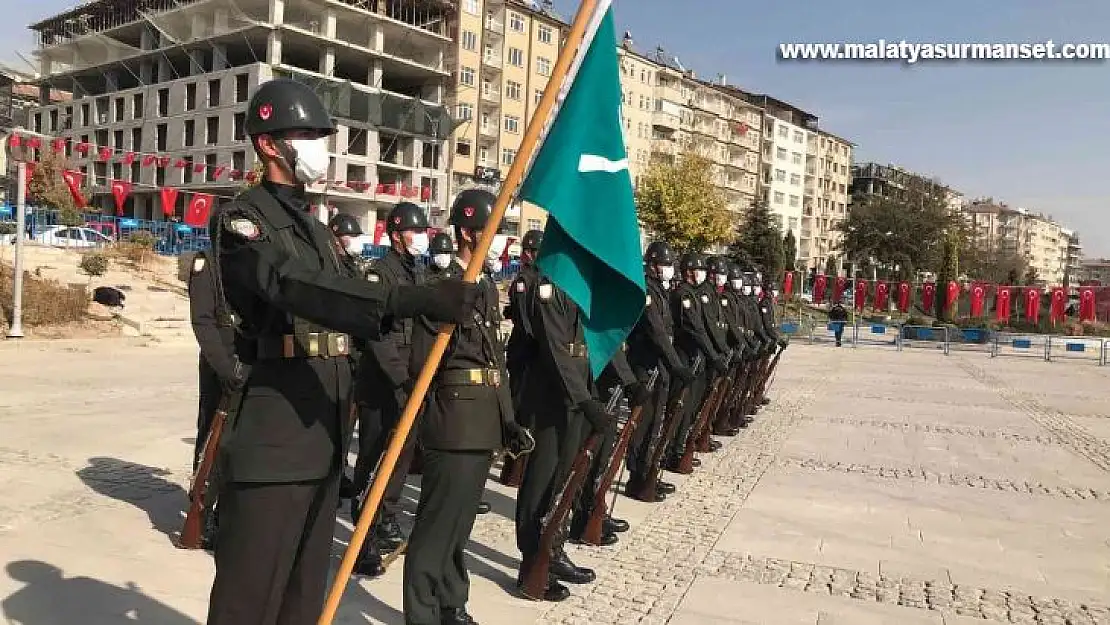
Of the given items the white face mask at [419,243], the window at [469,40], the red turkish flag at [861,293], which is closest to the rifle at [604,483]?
the white face mask at [419,243]

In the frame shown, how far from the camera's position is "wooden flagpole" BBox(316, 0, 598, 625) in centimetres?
271

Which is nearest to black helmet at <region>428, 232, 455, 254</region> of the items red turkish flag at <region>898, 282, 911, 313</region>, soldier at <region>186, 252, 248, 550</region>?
soldier at <region>186, 252, 248, 550</region>

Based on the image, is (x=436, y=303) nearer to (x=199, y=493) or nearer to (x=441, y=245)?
(x=441, y=245)

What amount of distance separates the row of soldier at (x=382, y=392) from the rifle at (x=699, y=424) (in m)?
0.66

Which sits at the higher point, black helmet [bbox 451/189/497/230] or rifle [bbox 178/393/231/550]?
black helmet [bbox 451/189/497/230]

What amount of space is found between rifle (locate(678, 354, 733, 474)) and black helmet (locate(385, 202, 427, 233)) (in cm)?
406

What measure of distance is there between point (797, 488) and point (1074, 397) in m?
12.3

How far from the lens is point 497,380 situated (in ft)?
13.9

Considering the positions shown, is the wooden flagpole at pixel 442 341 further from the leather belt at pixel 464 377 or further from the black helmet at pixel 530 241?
the black helmet at pixel 530 241

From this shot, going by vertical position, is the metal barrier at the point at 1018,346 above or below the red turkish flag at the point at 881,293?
below

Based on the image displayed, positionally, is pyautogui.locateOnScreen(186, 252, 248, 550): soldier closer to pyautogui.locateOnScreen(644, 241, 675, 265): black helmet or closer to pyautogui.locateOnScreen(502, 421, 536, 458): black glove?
pyautogui.locateOnScreen(502, 421, 536, 458): black glove

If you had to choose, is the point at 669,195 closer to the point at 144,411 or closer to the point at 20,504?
the point at 144,411

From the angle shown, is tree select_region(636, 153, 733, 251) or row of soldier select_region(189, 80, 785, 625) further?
tree select_region(636, 153, 733, 251)

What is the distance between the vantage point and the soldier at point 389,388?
5.36 m
